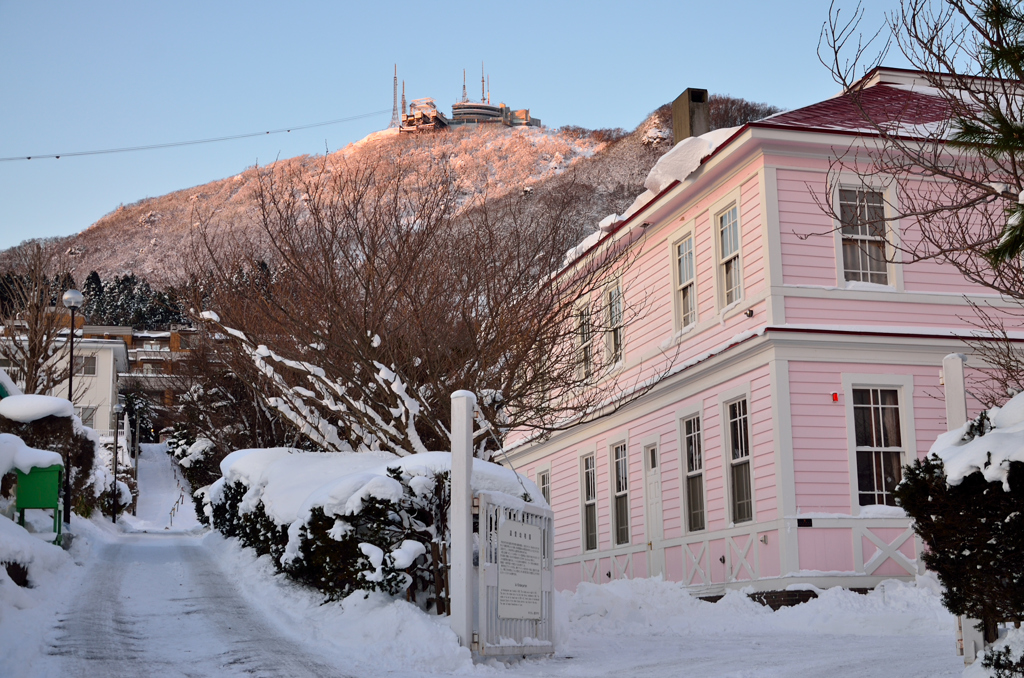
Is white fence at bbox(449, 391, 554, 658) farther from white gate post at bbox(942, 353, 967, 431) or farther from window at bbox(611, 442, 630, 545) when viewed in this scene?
window at bbox(611, 442, 630, 545)

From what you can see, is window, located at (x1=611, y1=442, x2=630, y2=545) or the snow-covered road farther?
window, located at (x1=611, y1=442, x2=630, y2=545)

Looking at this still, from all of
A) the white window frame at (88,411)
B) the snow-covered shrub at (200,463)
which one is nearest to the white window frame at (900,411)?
the snow-covered shrub at (200,463)

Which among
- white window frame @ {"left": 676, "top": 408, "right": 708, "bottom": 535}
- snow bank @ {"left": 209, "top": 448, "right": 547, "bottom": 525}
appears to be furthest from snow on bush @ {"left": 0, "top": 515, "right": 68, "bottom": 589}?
white window frame @ {"left": 676, "top": 408, "right": 708, "bottom": 535}

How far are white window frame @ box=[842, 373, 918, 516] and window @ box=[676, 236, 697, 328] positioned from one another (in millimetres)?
3376

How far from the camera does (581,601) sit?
44.9 feet

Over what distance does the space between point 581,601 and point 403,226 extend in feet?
19.0

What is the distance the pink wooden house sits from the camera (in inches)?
595

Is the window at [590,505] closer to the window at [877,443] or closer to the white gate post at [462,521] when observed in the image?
the window at [877,443]

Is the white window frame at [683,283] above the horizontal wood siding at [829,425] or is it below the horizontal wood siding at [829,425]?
above

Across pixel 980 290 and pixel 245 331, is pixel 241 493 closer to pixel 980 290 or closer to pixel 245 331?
pixel 245 331

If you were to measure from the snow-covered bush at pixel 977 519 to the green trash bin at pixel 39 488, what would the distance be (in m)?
13.7

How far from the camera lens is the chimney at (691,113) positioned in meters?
21.8

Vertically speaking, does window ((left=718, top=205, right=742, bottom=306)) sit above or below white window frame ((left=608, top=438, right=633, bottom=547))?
above

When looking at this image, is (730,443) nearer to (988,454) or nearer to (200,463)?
(988,454)
